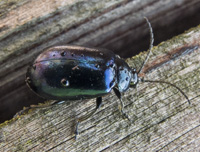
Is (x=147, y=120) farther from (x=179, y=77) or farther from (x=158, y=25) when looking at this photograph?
(x=158, y=25)

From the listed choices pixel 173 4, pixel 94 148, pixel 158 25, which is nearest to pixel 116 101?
pixel 94 148

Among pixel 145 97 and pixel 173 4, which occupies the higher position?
pixel 173 4

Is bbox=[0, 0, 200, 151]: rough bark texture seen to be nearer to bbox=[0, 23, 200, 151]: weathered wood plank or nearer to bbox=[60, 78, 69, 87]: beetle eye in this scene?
bbox=[0, 23, 200, 151]: weathered wood plank

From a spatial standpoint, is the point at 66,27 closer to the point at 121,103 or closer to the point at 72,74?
the point at 72,74

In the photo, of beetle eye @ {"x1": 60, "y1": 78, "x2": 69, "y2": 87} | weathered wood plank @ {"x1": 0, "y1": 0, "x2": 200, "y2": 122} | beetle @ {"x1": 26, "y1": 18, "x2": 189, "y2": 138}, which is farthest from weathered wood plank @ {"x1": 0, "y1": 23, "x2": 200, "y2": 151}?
weathered wood plank @ {"x1": 0, "y1": 0, "x2": 200, "y2": 122}

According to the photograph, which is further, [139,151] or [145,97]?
[145,97]

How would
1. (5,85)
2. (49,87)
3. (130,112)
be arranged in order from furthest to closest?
1. (5,85)
2. (130,112)
3. (49,87)

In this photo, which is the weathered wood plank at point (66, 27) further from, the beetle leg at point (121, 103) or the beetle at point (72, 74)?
the beetle leg at point (121, 103)
